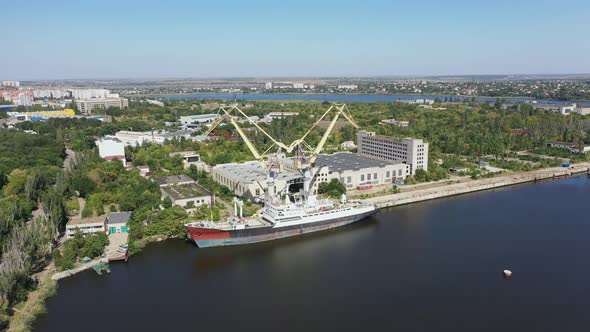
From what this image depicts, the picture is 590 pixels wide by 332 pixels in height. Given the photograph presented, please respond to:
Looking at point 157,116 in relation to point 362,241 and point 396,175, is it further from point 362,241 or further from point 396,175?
point 362,241

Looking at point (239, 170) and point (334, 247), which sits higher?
point (239, 170)

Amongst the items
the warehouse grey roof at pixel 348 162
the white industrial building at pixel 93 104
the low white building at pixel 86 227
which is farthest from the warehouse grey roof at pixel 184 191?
the white industrial building at pixel 93 104

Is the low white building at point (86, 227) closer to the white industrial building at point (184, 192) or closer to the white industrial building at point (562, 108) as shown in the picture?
the white industrial building at point (184, 192)

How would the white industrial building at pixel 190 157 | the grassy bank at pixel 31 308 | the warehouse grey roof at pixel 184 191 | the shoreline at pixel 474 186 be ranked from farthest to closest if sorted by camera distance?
the white industrial building at pixel 190 157, the shoreline at pixel 474 186, the warehouse grey roof at pixel 184 191, the grassy bank at pixel 31 308

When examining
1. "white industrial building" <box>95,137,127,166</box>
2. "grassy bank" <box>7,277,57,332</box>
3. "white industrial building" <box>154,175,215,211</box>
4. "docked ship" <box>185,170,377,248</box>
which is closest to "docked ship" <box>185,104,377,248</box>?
"docked ship" <box>185,170,377,248</box>

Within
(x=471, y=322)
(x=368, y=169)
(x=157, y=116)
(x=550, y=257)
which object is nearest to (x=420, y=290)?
(x=471, y=322)

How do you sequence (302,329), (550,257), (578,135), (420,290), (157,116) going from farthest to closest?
(157,116), (578,135), (550,257), (420,290), (302,329)
